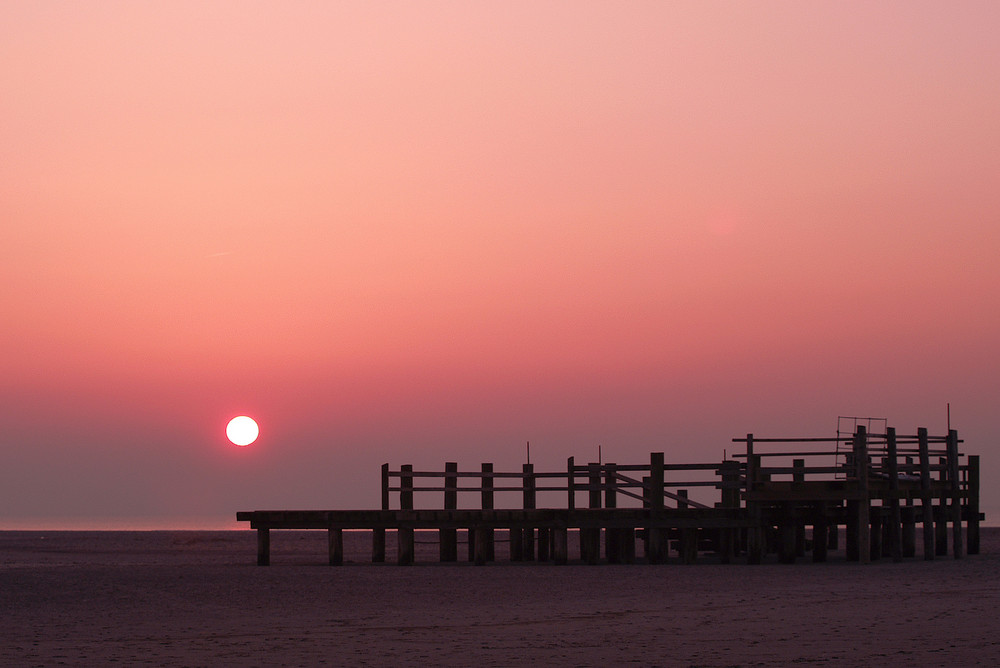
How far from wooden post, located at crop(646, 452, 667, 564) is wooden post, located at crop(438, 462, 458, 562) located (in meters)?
4.59

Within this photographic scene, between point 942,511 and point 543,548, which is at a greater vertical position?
point 942,511

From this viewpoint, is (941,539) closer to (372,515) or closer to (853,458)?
(853,458)

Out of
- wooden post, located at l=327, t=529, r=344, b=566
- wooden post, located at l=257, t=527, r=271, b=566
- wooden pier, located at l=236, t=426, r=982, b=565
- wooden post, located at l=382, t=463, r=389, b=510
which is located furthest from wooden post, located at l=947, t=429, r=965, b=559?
wooden post, located at l=257, t=527, r=271, b=566

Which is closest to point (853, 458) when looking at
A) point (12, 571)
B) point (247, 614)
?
point (247, 614)

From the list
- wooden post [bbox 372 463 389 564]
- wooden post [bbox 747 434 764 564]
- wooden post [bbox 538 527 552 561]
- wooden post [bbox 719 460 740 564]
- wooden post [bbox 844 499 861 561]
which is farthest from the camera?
wooden post [bbox 538 527 552 561]

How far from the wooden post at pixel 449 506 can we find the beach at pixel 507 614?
53.7 inches

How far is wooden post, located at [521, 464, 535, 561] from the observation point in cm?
3319

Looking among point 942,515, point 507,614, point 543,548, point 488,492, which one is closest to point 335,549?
point 488,492

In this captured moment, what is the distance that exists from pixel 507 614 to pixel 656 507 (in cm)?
1055

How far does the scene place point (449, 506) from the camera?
3309cm

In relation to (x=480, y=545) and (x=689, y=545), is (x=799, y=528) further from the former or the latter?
(x=480, y=545)

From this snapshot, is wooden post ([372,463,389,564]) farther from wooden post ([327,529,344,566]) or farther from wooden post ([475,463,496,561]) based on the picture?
wooden post ([475,463,496,561])

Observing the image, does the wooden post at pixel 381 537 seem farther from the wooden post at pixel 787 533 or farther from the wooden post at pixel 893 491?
the wooden post at pixel 893 491

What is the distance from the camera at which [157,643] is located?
1702 cm
